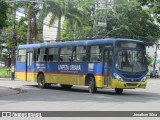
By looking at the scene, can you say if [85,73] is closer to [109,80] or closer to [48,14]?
[109,80]


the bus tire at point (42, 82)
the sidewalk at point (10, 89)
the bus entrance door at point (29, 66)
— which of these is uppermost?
the bus entrance door at point (29, 66)

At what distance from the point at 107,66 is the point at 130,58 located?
1307 mm

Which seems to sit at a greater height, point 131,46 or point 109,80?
point 131,46

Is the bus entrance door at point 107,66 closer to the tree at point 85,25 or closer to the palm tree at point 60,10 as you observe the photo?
the palm tree at point 60,10

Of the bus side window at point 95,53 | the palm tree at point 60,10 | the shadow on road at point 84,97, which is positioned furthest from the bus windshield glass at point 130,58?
the palm tree at point 60,10

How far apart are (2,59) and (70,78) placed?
271 ft

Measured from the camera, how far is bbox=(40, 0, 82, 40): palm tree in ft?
173

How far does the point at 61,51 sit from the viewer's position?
2909 centimetres

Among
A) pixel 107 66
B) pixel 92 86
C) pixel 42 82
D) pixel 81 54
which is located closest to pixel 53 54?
pixel 42 82

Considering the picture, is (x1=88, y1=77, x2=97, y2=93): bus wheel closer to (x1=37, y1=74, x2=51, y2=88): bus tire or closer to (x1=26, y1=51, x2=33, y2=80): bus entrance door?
(x1=37, y1=74, x2=51, y2=88): bus tire

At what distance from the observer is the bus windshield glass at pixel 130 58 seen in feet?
80.9

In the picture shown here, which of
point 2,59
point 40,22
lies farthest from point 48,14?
point 2,59

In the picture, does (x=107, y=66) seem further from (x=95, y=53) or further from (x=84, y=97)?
(x=84, y=97)

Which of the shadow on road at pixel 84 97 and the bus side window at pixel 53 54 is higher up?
the bus side window at pixel 53 54
